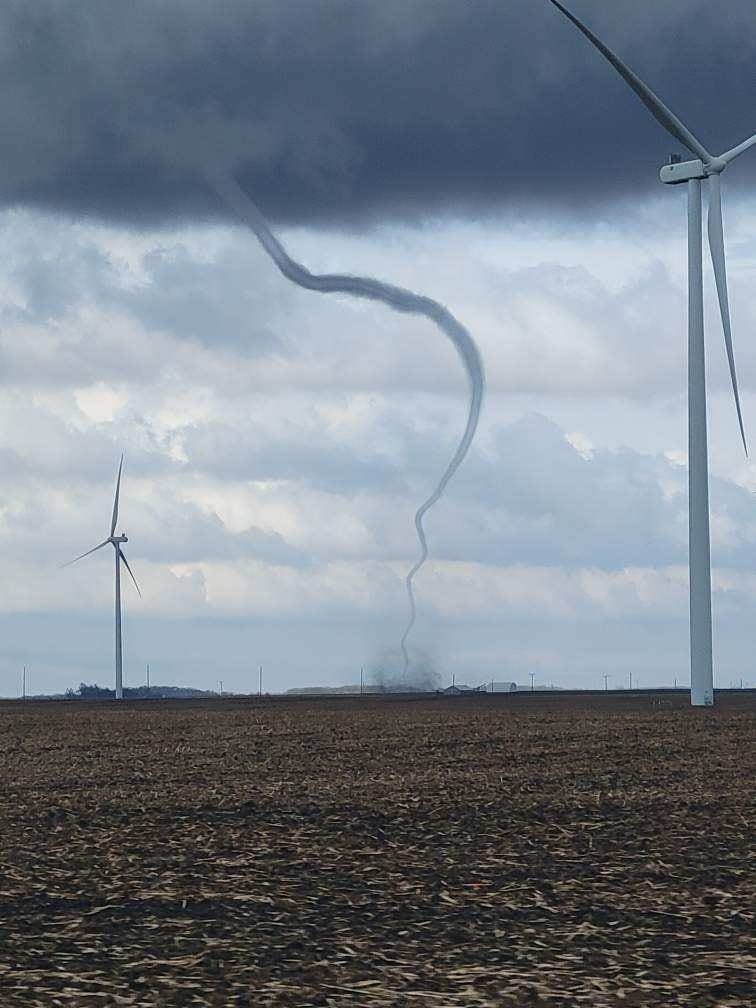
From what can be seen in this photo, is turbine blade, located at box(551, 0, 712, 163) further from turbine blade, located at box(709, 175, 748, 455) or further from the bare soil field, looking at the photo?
the bare soil field

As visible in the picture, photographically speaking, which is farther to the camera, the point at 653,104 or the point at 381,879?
the point at 653,104

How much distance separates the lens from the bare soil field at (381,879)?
1533cm

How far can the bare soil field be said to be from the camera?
1533 cm

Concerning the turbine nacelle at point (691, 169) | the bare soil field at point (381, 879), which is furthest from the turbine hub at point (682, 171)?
the bare soil field at point (381, 879)

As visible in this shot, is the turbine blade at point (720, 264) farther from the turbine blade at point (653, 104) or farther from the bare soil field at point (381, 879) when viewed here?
the bare soil field at point (381, 879)

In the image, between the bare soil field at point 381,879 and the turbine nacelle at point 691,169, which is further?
the turbine nacelle at point 691,169

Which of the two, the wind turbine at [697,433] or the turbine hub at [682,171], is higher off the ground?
the turbine hub at [682,171]

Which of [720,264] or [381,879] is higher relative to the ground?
[720,264]

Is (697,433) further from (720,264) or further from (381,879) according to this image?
(381,879)

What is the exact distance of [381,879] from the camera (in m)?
20.9

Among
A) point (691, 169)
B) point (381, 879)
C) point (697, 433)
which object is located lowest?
point (381, 879)

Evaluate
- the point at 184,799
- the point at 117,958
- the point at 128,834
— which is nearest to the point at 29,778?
the point at 184,799

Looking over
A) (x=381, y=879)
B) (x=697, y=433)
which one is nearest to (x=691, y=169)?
(x=697, y=433)

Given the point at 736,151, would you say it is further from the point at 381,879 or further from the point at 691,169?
the point at 381,879
